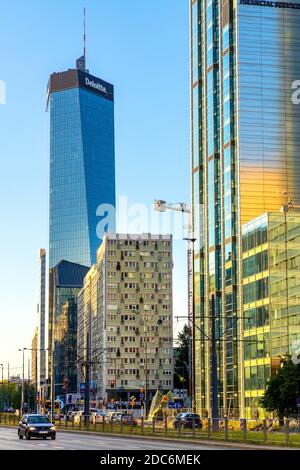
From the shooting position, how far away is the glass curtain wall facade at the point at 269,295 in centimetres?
10388

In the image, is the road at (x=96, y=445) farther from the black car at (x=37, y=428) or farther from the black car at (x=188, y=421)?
the black car at (x=188, y=421)

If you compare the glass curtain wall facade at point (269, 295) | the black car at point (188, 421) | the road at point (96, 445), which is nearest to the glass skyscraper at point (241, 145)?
the glass curtain wall facade at point (269, 295)

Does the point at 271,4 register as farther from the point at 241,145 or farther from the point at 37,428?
the point at 37,428

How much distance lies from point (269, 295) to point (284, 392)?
30631 mm

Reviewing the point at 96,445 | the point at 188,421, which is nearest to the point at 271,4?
the point at 188,421

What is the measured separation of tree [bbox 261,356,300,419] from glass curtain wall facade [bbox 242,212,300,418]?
19.1 m

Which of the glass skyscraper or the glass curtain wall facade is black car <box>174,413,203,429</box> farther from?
the glass skyscraper

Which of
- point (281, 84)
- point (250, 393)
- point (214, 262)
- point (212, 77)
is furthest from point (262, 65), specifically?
point (250, 393)

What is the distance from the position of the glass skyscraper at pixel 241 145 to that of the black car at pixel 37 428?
69.7 metres

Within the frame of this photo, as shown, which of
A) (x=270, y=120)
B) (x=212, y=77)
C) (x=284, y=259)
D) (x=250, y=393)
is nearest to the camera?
(x=284, y=259)

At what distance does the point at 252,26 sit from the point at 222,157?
20.0 m

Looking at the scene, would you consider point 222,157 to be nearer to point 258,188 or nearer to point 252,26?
point 258,188

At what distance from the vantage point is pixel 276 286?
106m

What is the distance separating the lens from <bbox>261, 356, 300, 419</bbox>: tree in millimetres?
77344
